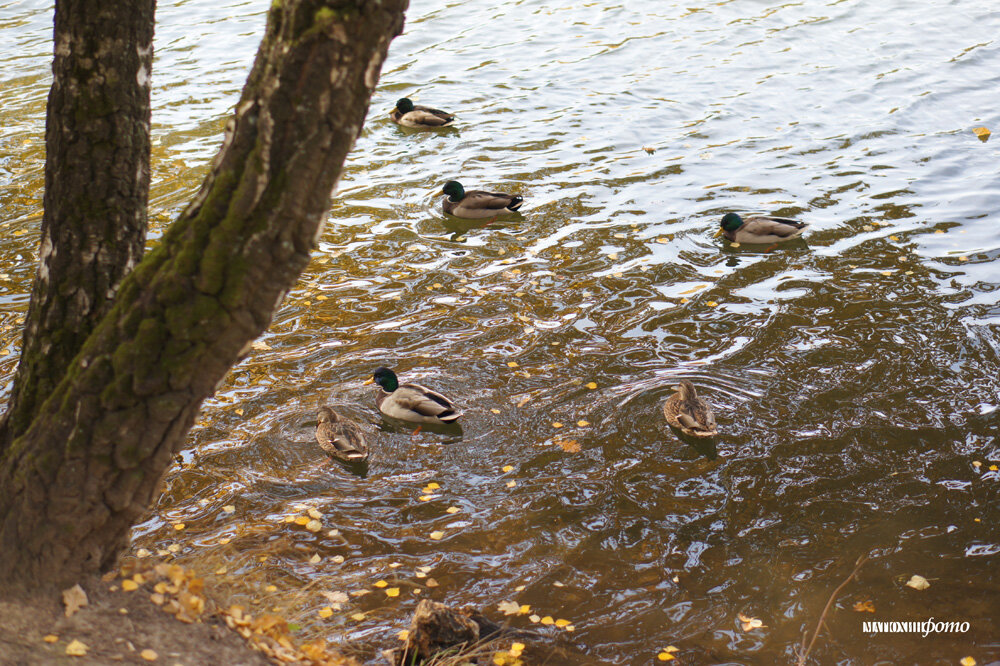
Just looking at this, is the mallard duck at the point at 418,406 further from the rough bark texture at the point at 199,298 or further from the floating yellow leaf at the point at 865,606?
the floating yellow leaf at the point at 865,606

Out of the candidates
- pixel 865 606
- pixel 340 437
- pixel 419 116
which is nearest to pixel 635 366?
pixel 340 437

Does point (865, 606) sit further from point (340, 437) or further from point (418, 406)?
point (340, 437)

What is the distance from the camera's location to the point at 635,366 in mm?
8297

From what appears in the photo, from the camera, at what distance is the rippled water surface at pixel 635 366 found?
6.04 meters

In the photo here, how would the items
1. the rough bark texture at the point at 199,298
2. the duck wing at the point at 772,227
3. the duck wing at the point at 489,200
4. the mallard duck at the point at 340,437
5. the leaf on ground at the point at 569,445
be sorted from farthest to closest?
the duck wing at the point at 489,200
the duck wing at the point at 772,227
the leaf on ground at the point at 569,445
the mallard duck at the point at 340,437
the rough bark texture at the point at 199,298

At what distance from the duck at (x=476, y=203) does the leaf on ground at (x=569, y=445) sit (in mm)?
4438

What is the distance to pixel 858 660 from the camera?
5.48 m

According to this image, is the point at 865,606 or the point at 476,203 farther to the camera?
the point at 476,203

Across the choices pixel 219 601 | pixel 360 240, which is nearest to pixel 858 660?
pixel 219 601

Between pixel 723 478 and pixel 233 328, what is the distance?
4.46 meters

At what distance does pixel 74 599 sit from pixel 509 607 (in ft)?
8.67

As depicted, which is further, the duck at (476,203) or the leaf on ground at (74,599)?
the duck at (476,203)

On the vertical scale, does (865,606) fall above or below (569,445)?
below

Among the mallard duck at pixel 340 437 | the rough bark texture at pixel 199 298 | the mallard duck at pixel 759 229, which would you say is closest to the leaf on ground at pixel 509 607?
the mallard duck at pixel 340 437
